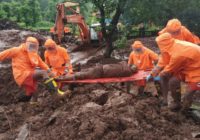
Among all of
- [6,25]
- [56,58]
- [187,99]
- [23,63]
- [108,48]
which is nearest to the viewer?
[187,99]

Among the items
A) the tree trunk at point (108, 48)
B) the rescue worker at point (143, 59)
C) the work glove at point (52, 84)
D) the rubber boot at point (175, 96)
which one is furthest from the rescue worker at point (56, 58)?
the tree trunk at point (108, 48)

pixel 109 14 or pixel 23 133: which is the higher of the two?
pixel 109 14

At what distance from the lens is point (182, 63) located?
7512 mm

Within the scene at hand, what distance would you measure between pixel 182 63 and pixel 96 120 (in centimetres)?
193

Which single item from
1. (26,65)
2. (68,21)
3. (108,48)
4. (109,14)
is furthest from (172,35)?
(68,21)

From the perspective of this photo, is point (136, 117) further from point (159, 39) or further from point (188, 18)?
point (188, 18)

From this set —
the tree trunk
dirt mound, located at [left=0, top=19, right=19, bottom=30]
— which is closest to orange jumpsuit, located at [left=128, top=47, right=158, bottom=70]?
the tree trunk

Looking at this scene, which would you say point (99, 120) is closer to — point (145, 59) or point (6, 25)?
point (145, 59)

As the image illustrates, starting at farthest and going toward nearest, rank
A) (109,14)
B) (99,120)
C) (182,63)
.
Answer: (109,14), (182,63), (99,120)

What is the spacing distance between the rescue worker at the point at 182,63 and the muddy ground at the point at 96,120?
522 mm

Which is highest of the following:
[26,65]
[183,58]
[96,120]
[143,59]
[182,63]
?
[183,58]

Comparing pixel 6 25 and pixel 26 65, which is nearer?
pixel 26 65

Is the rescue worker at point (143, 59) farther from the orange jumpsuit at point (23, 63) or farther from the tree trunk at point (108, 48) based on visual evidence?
the tree trunk at point (108, 48)

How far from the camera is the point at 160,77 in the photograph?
8250 millimetres
